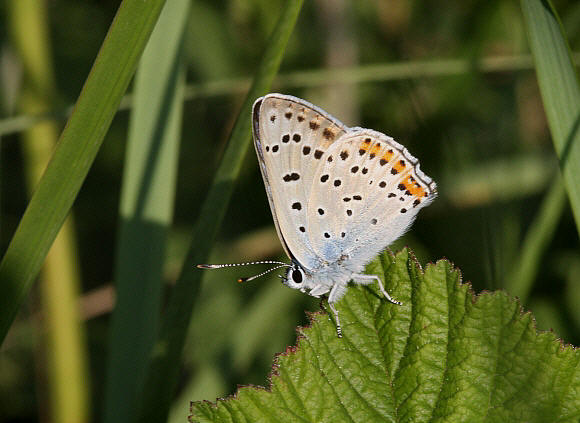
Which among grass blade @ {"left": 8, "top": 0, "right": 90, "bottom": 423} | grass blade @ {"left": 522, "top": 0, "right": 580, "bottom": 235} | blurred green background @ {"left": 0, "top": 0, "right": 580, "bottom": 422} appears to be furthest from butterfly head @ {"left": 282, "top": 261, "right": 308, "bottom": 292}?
grass blade @ {"left": 8, "top": 0, "right": 90, "bottom": 423}

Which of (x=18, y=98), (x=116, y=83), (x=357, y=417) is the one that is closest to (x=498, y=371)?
(x=357, y=417)

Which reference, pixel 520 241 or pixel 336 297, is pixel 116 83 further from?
pixel 520 241

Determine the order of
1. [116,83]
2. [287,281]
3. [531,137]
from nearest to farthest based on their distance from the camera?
1. [116,83]
2. [287,281]
3. [531,137]

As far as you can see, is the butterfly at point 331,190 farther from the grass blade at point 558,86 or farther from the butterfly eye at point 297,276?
the grass blade at point 558,86

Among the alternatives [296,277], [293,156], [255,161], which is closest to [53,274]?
[296,277]

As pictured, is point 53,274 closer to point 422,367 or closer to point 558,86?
point 422,367

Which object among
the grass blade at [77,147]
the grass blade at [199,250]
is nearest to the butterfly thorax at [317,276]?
the grass blade at [199,250]
